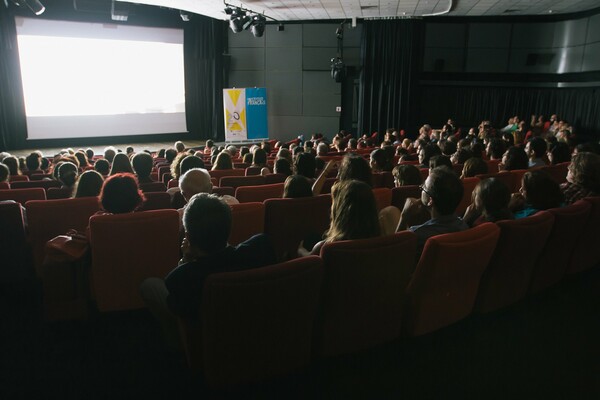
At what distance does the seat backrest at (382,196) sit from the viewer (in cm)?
371

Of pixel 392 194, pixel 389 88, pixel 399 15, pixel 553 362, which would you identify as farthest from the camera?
pixel 389 88

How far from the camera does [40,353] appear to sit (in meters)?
2.57

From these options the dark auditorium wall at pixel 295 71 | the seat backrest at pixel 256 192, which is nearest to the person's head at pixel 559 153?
the seat backrest at pixel 256 192

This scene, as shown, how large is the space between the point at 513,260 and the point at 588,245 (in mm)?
1184

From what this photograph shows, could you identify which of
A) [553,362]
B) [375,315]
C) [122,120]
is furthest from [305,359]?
[122,120]

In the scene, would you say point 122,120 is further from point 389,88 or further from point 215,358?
point 215,358

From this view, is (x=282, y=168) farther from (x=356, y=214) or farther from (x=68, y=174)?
(x=356, y=214)

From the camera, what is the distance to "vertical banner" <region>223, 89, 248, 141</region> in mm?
14461

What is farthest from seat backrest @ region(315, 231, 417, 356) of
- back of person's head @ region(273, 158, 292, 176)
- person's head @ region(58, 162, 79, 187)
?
person's head @ region(58, 162, 79, 187)

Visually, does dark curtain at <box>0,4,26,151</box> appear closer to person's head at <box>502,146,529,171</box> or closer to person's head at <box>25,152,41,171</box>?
person's head at <box>25,152,41,171</box>

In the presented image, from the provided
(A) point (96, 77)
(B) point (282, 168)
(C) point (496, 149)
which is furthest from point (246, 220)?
(A) point (96, 77)

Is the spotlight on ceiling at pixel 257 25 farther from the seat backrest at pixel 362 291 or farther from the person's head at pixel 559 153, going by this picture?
the seat backrest at pixel 362 291

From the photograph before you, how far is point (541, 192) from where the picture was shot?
122 inches

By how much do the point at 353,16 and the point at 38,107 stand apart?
32.2 ft
